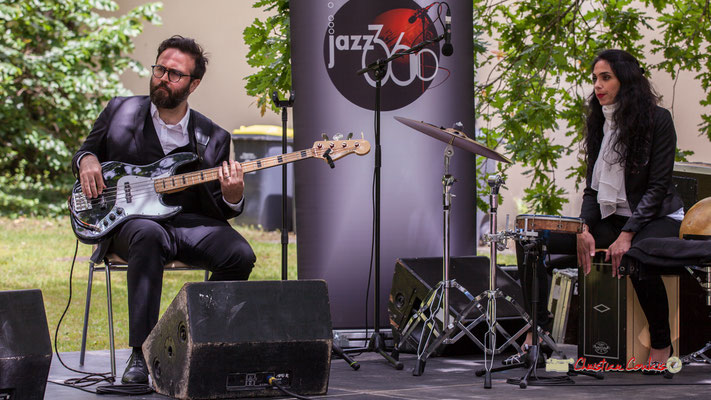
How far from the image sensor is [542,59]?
20.8 feet

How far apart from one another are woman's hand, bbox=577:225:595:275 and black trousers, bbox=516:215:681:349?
7cm

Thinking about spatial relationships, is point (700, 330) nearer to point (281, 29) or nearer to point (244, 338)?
point (244, 338)

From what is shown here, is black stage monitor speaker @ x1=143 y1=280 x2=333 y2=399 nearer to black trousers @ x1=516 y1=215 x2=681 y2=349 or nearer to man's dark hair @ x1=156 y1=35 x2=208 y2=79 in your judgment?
black trousers @ x1=516 y1=215 x2=681 y2=349

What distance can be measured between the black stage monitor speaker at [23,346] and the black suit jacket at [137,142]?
1171 millimetres

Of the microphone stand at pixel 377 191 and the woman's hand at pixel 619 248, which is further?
the microphone stand at pixel 377 191

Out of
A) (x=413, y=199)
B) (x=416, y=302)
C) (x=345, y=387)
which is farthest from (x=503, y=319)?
(x=345, y=387)

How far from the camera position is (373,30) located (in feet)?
16.3

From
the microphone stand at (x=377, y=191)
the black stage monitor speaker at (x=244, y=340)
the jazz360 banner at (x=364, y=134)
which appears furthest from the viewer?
the jazz360 banner at (x=364, y=134)

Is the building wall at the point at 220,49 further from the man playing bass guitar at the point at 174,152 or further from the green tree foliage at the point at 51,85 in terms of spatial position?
the man playing bass guitar at the point at 174,152

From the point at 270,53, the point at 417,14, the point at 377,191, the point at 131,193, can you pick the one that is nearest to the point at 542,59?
the point at 417,14

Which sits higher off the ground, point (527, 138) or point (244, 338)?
point (527, 138)

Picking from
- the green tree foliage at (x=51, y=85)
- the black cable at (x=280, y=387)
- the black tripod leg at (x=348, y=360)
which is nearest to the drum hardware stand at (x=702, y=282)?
the black tripod leg at (x=348, y=360)

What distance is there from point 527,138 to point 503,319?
1.98 m

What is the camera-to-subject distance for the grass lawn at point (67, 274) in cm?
704
